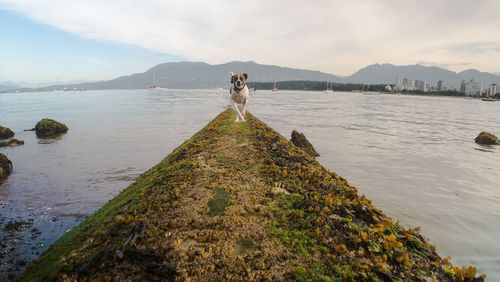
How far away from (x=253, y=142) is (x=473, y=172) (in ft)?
34.7

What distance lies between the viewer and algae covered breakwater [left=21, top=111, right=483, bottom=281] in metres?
3.41

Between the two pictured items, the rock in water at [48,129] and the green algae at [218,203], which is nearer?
the green algae at [218,203]

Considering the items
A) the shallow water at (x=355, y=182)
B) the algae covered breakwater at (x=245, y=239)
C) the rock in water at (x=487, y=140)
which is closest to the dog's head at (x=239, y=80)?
the shallow water at (x=355, y=182)

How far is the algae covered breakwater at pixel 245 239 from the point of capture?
11.2 ft

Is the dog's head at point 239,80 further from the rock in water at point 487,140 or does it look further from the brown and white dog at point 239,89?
the rock in water at point 487,140

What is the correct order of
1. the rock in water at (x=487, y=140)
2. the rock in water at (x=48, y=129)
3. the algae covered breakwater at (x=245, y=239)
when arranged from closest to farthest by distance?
1. the algae covered breakwater at (x=245, y=239)
2. the rock in water at (x=487, y=140)
3. the rock in water at (x=48, y=129)

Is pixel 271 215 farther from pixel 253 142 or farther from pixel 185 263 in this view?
pixel 253 142

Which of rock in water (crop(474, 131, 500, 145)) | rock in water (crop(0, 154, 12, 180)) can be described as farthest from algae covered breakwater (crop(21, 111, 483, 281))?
rock in water (crop(474, 131, 500, 145))

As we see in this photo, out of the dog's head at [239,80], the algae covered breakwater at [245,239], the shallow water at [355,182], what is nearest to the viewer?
the algae covered breakwater at [245,239]

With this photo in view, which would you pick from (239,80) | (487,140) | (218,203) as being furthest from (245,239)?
(487,140)

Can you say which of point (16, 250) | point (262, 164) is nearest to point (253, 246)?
point (262, 164)

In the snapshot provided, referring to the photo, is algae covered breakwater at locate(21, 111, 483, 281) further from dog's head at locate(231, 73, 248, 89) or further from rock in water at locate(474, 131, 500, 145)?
rock in water at locate(474, 131, 500, 145)

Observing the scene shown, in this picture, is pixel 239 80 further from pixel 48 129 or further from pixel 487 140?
pixel 48 129

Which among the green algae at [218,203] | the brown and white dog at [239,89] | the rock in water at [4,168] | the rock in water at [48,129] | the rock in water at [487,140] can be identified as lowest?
the rock in water at [4,168]
